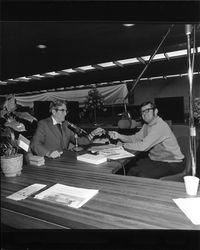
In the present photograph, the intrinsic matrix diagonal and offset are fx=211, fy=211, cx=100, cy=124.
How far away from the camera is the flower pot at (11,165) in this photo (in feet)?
4.89

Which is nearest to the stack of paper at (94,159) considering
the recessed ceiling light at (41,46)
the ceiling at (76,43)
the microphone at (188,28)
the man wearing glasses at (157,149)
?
the man wearing glasses at (157,149)

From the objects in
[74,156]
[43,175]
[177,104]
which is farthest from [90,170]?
[177,104]

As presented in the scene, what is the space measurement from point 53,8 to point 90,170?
1124 millimetres

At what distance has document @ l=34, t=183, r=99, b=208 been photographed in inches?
43.3

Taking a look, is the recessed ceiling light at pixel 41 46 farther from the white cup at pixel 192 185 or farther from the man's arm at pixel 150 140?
the white cup at pixel 192 185

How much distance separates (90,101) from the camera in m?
5.97

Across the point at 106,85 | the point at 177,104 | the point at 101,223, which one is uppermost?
the point at 106,85

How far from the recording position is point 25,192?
4.10ft

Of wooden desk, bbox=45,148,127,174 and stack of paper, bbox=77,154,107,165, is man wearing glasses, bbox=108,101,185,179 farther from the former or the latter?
wooden desk, bbox=45,148,127,174

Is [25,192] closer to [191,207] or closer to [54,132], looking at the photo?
[191,207]

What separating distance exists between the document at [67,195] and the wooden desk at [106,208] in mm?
33

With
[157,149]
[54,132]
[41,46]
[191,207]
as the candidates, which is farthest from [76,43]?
[191,207]

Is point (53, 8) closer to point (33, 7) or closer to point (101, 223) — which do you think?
point (33, 7)

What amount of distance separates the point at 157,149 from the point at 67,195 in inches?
68.3
